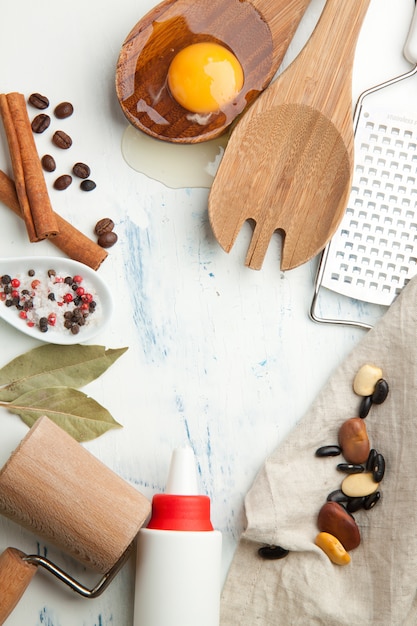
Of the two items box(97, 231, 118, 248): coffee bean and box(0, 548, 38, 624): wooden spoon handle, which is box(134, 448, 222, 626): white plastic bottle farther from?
box(97, 231, 118, 248): coffee bean

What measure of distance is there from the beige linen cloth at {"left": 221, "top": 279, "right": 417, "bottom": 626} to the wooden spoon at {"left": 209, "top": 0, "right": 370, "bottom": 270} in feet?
0.55

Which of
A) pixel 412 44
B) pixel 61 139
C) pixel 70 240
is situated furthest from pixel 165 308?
pixel 412 44

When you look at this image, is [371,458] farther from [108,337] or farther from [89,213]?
[89,213]

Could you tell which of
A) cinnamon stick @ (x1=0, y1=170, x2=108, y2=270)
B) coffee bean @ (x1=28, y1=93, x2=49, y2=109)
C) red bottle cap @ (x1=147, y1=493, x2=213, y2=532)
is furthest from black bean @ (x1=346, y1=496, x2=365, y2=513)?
coffee bean @ (x1=28, y1=93, x2=49, y2=109)

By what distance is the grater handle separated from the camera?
1033 millimetres

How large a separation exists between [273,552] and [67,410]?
0.33 m

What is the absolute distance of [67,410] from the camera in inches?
37.2

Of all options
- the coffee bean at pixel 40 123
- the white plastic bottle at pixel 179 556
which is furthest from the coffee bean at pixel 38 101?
the white plastic bottle at pixel 179 556

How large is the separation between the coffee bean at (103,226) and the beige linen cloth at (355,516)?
367 millimetres

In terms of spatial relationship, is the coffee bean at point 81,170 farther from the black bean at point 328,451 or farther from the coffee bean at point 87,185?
the black bean at point 328,451

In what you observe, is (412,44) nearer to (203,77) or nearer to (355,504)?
(203,77)

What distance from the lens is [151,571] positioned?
2.88 feet

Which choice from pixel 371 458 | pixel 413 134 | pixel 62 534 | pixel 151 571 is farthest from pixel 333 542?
pixel 413 134

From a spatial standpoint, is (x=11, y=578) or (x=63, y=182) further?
(x=63, y=182)
